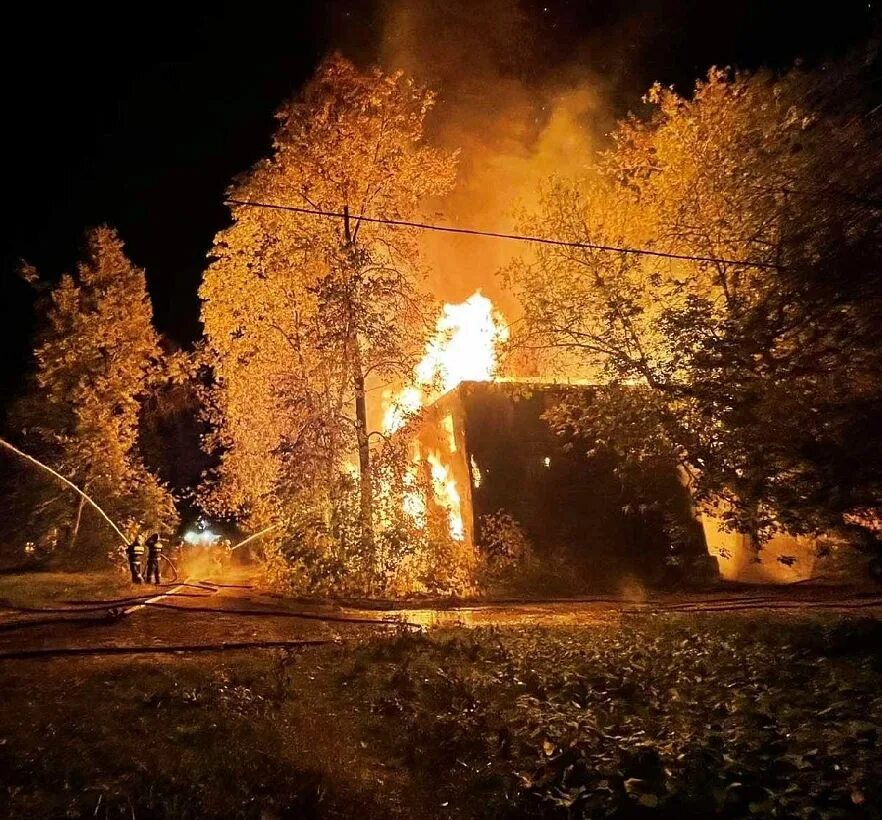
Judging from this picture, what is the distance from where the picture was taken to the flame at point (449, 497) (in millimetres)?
15977

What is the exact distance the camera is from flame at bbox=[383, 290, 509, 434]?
1573cm

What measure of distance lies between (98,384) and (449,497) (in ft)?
43.9

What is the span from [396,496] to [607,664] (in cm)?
804

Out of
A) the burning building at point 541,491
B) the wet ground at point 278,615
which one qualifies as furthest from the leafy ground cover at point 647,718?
the burning building at point 541,491

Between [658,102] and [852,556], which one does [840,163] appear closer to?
[852,556]

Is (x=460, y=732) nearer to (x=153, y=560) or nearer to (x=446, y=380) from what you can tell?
(x=446, y=380)

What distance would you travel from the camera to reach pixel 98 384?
22375 mm

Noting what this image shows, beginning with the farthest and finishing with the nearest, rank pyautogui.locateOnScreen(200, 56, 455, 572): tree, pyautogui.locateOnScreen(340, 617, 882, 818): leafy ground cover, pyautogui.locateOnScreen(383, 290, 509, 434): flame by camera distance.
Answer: pyautogui.locateOnScreen(383, 290, 509, 434): flame < pyautogui.locateOnScreen(200, 56, 455, 572): tree < pyautogui.locateOnScreen(340, 617, 882, 818): leafy ground cover

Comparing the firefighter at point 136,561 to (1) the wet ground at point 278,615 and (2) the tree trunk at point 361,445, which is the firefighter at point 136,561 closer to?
(1) the wet ground at point 278,615

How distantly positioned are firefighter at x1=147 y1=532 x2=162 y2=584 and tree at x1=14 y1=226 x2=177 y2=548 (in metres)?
4.84

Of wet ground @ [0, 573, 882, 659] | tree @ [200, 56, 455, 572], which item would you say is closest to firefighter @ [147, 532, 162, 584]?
wet ground @ [0, 573, 882, 659]

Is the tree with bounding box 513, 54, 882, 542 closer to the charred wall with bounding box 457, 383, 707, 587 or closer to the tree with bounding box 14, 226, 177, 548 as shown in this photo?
the charred wall with bounding box 457, 383, 707, 587

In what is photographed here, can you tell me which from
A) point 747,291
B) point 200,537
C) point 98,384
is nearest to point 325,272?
point 747,291

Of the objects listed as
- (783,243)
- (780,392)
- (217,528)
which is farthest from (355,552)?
(217,528)
